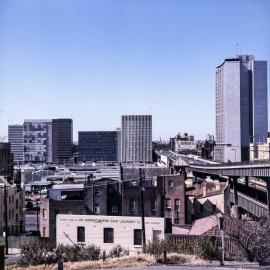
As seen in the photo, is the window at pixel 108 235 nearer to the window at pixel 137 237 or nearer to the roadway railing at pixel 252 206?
the window at pixel 137 237

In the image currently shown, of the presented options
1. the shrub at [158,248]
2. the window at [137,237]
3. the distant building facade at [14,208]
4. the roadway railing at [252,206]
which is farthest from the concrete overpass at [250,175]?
the distant building facade at [14,208]

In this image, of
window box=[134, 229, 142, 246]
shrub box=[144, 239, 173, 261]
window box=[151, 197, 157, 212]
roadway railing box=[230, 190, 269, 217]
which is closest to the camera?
shrub box=[144, 239, 173, 261]

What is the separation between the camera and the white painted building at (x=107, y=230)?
37.5m

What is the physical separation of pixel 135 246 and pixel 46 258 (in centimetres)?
1369

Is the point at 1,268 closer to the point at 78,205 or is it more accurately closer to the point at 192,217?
the point at 78,205

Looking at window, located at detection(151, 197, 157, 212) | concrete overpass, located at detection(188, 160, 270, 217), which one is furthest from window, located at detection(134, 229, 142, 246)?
concrete overpass, located at detection(188, 160, 270, 217)

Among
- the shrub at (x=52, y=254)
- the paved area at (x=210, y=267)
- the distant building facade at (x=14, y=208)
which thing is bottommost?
the distant building facade at (x=14, y=208)

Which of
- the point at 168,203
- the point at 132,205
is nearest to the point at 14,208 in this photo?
the point at 132,205

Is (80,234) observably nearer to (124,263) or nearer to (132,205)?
(132,205)

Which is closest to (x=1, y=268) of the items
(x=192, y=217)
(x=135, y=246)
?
(x=135, y=246)

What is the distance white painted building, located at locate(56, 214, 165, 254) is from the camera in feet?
123

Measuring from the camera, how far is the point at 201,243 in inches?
965

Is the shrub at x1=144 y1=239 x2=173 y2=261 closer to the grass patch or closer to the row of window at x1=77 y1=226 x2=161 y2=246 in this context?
the grass patch

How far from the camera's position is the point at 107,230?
126ft
